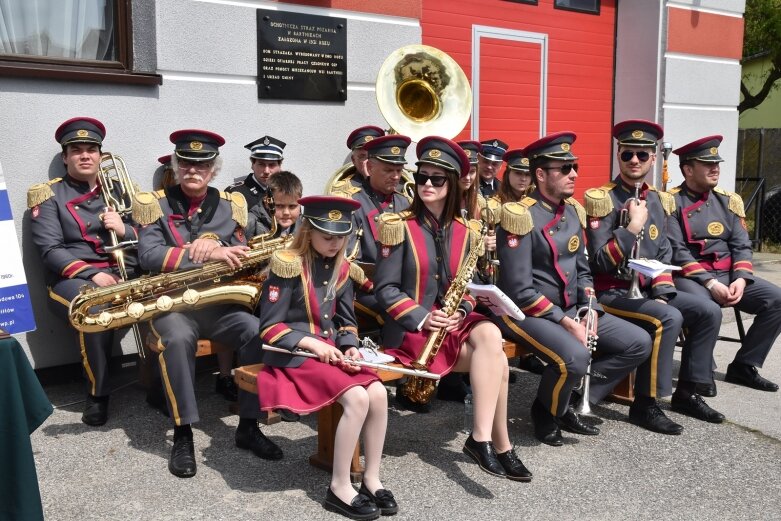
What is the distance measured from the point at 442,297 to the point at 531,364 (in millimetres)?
2123

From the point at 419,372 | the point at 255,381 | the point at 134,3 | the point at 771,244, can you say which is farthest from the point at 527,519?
the point at 771,244

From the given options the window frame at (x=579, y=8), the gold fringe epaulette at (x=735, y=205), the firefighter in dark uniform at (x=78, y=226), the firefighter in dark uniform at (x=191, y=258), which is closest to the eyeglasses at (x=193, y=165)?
the firefighter in dark uniform at (x=191, y=258)

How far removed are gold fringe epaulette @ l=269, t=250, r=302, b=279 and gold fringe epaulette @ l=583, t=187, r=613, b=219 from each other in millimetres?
2370

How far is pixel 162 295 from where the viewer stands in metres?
4.95

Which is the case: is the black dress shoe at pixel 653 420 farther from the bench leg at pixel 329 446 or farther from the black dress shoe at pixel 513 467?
the bench leg at pixel 329 446

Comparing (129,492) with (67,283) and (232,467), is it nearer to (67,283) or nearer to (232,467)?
(232,467)

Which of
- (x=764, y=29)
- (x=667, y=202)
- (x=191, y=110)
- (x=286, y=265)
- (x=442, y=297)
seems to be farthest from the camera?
(x=764, y=29)

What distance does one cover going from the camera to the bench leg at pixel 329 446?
14.3 ft

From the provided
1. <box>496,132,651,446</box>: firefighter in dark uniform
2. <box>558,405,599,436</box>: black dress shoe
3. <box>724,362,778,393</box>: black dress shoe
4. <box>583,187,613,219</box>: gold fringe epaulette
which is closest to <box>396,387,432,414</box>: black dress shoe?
<box>496,132,651,446</box>: firefighter in dark uniform

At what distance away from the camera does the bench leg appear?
14.3ft

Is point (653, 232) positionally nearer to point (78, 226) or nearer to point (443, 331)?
point (443, 331)

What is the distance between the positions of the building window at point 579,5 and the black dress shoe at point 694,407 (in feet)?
17.2

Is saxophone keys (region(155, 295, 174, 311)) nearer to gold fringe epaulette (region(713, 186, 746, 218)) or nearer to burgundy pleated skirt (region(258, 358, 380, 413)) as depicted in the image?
burgundy pleated skirt (region(258, 358, 380, 413))

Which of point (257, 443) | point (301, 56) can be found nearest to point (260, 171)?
point (301, 56)
